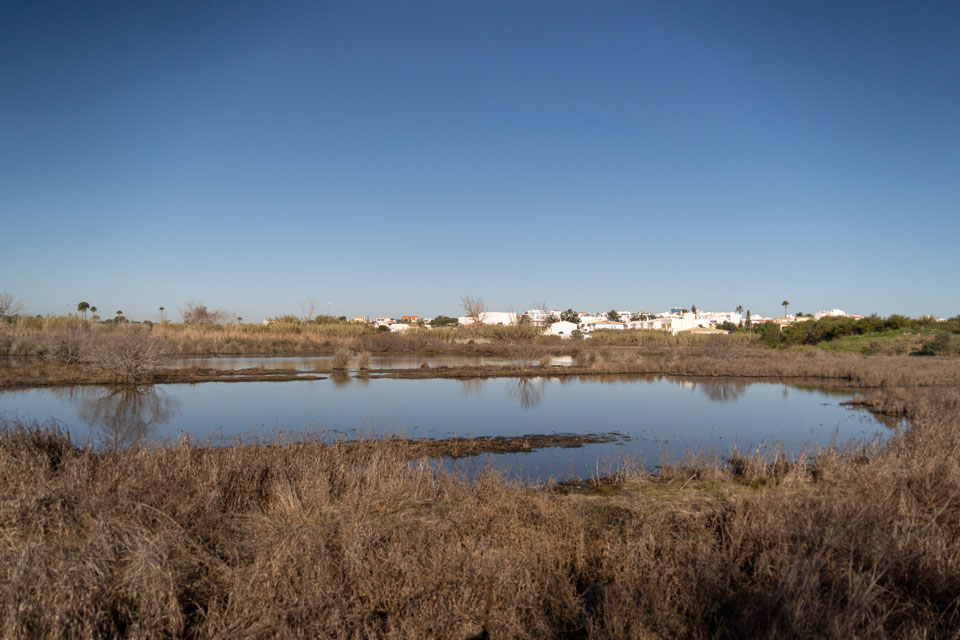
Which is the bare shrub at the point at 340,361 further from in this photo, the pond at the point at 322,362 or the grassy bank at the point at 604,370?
the pond at the point at 322,362

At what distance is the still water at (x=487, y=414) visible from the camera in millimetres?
12569

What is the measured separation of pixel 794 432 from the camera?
48.0 feet

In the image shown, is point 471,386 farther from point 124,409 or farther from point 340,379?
point 124,409

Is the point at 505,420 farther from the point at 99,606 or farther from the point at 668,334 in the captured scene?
the point at 668,334

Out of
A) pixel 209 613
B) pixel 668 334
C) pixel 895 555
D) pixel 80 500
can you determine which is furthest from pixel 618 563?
pixel 668 334

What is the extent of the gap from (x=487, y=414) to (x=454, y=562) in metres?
13.1

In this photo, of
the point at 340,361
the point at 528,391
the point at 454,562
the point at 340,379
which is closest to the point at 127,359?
the point at 340,379

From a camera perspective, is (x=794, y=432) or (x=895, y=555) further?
(x=794, y=432)

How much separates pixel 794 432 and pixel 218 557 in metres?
14.5

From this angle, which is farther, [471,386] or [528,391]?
[471,386]

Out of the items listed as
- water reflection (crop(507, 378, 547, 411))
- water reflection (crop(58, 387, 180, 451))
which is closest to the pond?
water reflection (crop(507, 378, 547, 411))

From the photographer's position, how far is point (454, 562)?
3951 millimetres

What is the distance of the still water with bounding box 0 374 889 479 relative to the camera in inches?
495

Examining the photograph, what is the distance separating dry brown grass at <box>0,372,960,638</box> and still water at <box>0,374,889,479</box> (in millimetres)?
4672
